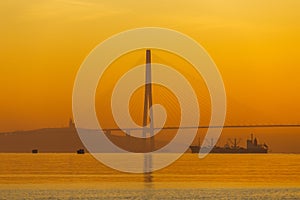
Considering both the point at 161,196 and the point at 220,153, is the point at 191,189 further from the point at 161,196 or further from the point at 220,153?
the point at 220,153

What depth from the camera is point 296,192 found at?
45.6 m

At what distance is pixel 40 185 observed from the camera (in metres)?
50.2

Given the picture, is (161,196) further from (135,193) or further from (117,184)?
(117,184)

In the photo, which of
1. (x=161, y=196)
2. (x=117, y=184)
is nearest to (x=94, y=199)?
(x=161, y=196)

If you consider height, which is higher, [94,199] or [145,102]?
[145,102]

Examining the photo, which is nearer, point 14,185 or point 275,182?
point 14,185

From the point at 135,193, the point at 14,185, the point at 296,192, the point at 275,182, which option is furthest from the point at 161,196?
the point at 275,182

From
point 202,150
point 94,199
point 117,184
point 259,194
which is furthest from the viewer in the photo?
point 202,150

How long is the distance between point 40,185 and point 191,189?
26.8 feet

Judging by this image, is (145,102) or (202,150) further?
(202,150)

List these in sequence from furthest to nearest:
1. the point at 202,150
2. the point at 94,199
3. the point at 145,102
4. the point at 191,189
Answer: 1. the point at 202,150
2. the point at 145,102
3. the point at 191,189
4. the point at 94,199

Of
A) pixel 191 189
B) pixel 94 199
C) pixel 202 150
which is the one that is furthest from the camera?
pixel 202 150

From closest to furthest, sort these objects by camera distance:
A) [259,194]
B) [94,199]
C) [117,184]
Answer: [94,199]
[259,194]
[117,184]

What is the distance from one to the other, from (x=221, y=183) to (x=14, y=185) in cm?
1164
